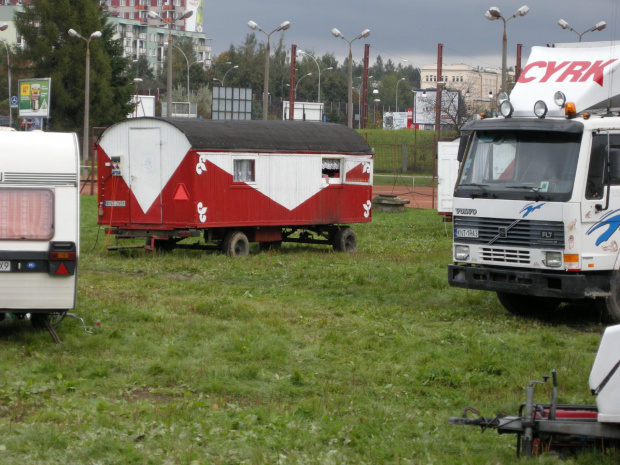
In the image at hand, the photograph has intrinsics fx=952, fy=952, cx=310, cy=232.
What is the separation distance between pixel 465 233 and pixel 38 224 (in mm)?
5930

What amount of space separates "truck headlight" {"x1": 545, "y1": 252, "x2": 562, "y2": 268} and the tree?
5764 cm

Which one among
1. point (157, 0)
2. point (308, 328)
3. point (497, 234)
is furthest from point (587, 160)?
point (157, 0)

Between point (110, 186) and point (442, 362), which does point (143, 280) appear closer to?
point (110, 186)

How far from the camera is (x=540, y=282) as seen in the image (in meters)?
12.6

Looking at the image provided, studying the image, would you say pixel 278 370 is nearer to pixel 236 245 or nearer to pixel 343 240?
pixel 236 245

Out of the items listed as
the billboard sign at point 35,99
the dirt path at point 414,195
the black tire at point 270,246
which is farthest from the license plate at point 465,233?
the billboard sign at point 35,99

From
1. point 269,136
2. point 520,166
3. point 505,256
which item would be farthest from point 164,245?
point 520,166

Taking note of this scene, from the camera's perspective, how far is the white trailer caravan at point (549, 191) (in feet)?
40.9

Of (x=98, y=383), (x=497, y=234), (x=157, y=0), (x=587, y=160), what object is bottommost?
(x=98, y=383)

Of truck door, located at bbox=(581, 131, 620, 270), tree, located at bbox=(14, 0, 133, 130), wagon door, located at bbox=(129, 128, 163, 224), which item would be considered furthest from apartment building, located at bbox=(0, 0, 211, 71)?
truck door, located at bbox=(581, 131, 620, 270)

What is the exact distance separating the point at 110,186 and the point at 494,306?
969 centimetres

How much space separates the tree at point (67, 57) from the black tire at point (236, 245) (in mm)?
48546

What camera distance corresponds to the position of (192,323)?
12242 mm

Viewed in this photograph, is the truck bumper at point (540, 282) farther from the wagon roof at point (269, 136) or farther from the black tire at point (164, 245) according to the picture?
the black tire at point (164, 245)
